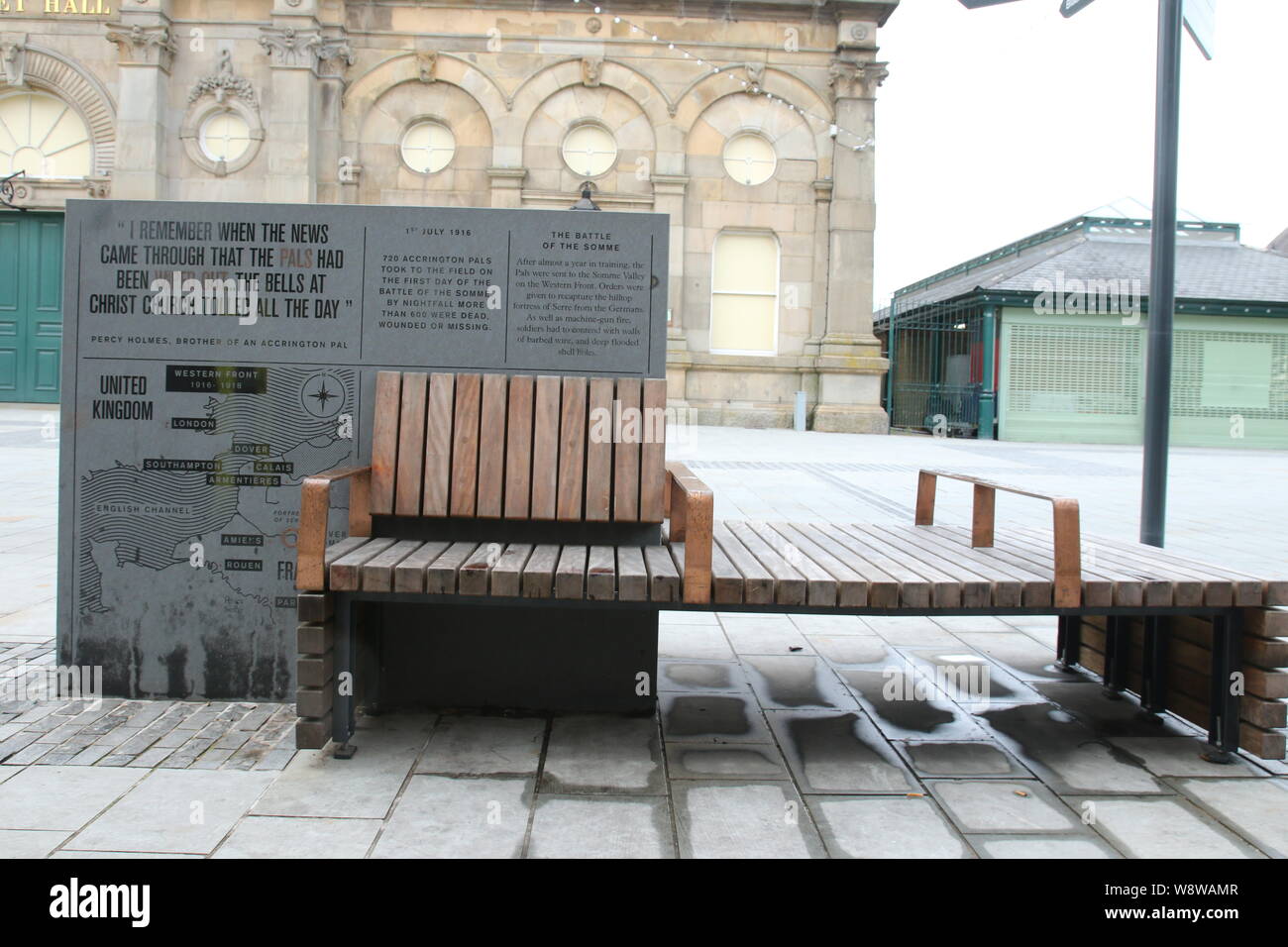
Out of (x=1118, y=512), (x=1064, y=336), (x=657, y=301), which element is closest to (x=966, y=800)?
(x=657, y=301)

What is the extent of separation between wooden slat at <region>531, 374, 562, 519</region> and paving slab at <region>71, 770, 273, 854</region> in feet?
4.42

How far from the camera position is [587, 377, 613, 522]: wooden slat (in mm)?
4039

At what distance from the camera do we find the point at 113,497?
4258mm

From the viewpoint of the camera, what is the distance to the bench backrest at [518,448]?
404 cm

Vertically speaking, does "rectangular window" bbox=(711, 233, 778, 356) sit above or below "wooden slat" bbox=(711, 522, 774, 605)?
above

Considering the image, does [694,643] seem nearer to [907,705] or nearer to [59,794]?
[907,705]

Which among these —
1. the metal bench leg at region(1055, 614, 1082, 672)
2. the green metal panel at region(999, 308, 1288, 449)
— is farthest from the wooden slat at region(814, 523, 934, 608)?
the green metal panel at region(999, 308, 1288, 449)

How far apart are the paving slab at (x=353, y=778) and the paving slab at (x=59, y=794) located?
437 mm

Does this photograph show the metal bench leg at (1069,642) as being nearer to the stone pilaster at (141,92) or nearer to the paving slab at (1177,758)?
the paving slab at (1177,758)

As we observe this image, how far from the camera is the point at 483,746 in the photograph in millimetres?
3764

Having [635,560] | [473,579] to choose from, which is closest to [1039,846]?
[635,560]

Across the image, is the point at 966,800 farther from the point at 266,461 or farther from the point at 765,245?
the point at 765,245

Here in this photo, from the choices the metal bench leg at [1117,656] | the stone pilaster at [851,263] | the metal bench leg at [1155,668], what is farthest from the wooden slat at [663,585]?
the stone pilaster at [851,263]

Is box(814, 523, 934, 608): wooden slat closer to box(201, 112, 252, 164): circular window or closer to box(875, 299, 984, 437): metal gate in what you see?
box(875, 299, 984, 437): metal gate
